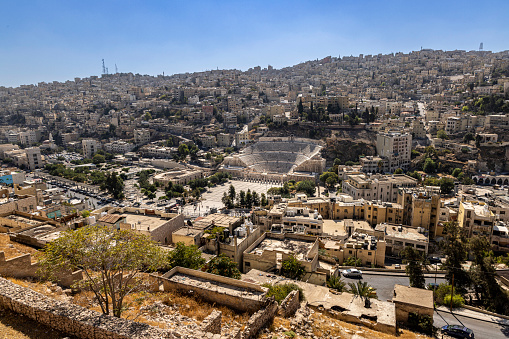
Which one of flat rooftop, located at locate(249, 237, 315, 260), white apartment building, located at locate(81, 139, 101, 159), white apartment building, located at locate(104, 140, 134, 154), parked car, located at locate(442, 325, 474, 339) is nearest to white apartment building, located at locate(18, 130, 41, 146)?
white apartment building, located at locate(81, 139, 101, 159)

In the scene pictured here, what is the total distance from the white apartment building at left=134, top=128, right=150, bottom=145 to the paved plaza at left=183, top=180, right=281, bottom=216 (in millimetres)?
29401

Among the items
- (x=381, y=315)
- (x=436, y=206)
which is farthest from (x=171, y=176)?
(x=381, y=315)

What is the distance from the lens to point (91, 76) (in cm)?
16662

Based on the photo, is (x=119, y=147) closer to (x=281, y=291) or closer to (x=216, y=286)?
(x=281, y=291)

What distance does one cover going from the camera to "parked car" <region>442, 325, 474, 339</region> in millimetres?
10891

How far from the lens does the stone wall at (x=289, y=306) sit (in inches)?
340

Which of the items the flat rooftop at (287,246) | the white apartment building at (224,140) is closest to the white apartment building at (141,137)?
the white apartment building at (224,140)

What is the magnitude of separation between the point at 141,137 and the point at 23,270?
6550cm

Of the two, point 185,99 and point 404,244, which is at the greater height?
point 185,99

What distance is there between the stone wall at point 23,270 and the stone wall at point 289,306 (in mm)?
5721

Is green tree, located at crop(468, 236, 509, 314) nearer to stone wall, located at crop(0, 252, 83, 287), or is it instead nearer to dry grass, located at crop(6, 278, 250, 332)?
dry grass, located at crop(6, 278, 250, 332)

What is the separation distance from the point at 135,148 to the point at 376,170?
1883 inches

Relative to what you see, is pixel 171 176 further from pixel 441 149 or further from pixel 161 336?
pixel 161 336

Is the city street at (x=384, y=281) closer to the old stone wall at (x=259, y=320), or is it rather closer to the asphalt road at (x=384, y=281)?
the asphalt road at (x=384, y=281)
